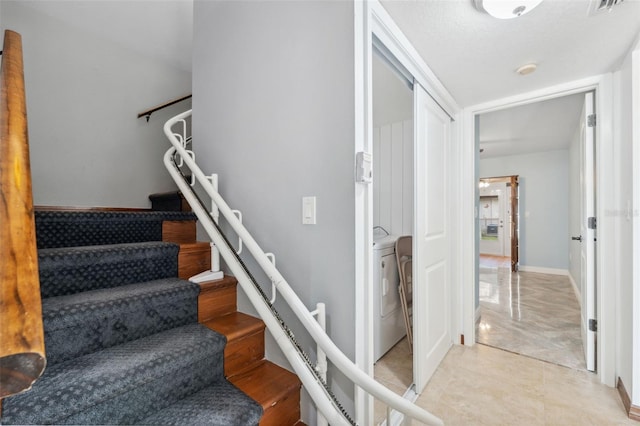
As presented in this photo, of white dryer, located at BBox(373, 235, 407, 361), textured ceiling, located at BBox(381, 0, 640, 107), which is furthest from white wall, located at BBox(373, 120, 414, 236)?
textured ceiling, located at BBox(381, 0, 640, 107)

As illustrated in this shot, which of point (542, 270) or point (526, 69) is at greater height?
point (526, 69)

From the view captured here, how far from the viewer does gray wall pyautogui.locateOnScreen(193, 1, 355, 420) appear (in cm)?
116

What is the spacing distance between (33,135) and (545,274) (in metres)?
7.59

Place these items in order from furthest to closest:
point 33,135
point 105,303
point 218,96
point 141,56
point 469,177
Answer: point 141,56, point 469,177, point 33,135, point 218,96, point 105,303

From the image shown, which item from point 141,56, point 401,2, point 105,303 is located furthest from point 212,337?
point 141,56

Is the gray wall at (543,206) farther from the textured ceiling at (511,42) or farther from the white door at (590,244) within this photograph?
the textured ceiling at (511,42)

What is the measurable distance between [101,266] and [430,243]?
77.5 inches

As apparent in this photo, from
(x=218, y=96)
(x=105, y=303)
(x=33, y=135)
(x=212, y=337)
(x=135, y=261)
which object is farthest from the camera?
(x=33, y=135)

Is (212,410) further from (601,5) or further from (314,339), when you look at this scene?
(601,5)

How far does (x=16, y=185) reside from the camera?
0.49 meters

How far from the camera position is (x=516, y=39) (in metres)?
1.51

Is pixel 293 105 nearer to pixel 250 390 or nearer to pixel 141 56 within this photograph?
pixel 250 390

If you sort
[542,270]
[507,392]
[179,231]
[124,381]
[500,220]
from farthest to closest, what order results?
[500,220] → [542,270] → [179,231] → [507,392] → [124,381]

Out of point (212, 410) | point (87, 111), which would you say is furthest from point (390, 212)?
point (87, 111)
